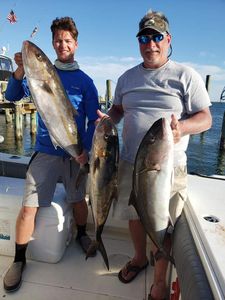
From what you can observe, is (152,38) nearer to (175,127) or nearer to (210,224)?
(175,127)

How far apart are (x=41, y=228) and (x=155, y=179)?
1.58m

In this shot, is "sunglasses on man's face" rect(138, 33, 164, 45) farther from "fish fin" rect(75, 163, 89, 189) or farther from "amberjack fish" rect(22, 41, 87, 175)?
"fish fin" rect(75, 163, 89, 189)

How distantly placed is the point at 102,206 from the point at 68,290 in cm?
98

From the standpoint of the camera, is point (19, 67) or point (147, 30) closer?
point (147, 30)

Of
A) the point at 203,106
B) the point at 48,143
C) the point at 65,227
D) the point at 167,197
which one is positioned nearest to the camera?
the point at 167,197

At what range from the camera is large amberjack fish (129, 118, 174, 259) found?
7.79 ft

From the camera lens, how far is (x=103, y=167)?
2.71m

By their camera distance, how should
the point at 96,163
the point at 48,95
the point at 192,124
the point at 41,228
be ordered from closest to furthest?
the point at 192,124, the point at 96,163, the point at 48,95, the point at 41,228

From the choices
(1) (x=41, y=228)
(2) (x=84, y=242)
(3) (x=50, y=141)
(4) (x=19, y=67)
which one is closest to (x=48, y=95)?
(4) (x=19, y=67)

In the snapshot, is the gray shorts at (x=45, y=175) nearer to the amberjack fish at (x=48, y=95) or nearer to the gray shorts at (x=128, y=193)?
the amberjack fish at (x=48, y=95)

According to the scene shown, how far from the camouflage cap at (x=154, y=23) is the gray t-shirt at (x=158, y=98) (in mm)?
299

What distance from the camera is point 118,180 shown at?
10.0 feet

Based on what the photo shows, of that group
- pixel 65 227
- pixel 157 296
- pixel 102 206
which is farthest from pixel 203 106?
pixel 65 227

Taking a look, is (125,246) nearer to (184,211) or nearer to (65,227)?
(65,227)
